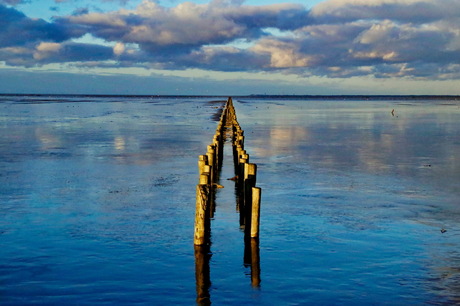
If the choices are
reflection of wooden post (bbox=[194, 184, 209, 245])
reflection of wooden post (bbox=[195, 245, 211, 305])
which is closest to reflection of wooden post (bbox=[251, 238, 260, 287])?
reflection of wooden post (bbox=[195, 245, 211, 305])

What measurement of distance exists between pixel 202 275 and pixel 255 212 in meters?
2.05

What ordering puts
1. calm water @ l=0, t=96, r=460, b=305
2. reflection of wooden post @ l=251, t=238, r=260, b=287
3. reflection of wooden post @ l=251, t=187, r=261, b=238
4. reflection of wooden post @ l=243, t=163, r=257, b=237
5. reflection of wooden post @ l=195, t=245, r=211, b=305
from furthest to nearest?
reflection of wooden post @ l=243, t=163, r=257, b=237 < reflection of wooden post @ l=251, t=187, r=261, b=238 < reflection of wooden post @ l=251, t=238, r=260, b=287 < calm water @ l=0, t=96, r=460, b=305 < reflection of wooden post @ l=195, t=245, r=211, b=305

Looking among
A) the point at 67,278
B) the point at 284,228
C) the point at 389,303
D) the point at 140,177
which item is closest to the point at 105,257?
the point at 67,278

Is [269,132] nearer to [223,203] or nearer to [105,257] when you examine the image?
[223,203]

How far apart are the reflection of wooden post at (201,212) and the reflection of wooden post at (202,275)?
6.7 inches

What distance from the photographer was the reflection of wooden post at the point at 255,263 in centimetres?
925

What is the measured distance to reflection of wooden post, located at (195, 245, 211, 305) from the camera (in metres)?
8.55

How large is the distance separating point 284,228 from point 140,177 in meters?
8.02

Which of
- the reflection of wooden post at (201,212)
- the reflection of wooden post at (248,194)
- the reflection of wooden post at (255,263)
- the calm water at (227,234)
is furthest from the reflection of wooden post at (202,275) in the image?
the reflection of wooden post at (248,194)

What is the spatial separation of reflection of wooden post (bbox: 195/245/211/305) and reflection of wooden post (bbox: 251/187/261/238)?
101cm

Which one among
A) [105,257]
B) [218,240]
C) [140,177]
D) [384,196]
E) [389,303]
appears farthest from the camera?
[140,177]

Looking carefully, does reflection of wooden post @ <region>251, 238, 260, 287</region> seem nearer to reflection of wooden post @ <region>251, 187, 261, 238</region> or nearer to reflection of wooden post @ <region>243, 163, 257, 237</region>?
reflection of wooden post @ <region>251, 187, 261, 238</region>

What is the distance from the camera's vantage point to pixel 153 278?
9312mm

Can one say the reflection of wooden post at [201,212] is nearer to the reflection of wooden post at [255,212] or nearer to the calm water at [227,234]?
the calm water at [227,234]
